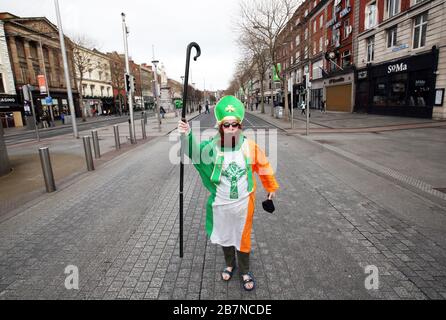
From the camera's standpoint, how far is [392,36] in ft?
69.4

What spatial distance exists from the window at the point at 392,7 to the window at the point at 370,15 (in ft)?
5.14

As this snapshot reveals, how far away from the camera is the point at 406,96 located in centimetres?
1953

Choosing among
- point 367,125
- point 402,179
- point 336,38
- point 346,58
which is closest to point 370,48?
point 346,58

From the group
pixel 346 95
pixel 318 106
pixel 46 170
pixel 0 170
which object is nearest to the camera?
pixel 46 170

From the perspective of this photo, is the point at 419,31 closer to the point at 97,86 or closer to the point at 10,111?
the point at 10,111

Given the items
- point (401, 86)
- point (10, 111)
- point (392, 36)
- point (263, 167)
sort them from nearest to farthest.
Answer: point (263, 167), point (401, 86), point (392, 36), point (10, 111)

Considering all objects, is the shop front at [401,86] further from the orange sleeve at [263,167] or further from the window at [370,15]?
the orange sleeve at [263,167]

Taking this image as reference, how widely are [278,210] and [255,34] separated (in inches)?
890

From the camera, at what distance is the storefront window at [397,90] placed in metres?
19.8

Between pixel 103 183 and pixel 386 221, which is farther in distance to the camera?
pixel 103 183

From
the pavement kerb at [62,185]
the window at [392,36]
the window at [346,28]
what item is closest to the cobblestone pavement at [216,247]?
the pavement kerb at [62,185]

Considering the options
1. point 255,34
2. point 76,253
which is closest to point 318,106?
point 255,34

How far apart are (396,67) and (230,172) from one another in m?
23.2

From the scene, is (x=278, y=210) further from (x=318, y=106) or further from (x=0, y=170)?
(x=318, y=106)
